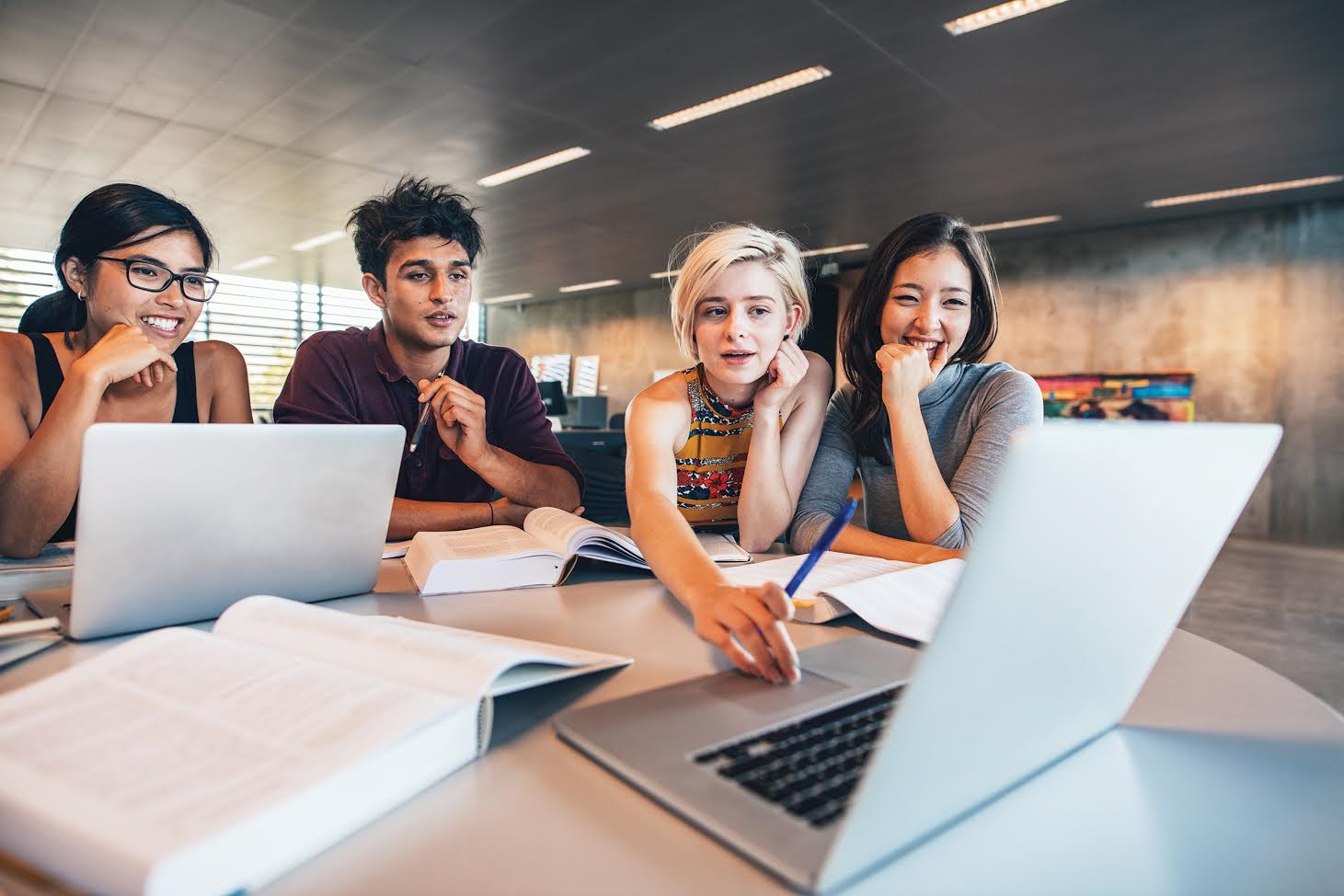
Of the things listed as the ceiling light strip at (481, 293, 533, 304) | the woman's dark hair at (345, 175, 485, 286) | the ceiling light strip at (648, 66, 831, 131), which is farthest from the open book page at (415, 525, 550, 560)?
the ceiling light strip at (481, 293, 533, 304)

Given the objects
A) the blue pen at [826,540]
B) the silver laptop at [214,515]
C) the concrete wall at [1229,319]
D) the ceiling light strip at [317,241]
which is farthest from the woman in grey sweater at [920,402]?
the ceiling light strip at [317,241]

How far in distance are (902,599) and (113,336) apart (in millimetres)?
1592

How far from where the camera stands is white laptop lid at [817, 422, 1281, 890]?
13.2 inches

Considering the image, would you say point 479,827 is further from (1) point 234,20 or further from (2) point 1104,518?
(1) point 234,20

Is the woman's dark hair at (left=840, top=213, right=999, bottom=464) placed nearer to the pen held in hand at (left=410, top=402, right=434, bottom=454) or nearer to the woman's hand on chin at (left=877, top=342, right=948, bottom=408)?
the woman's hand on chin at (left=877, top=342, right=948, bottom=408)

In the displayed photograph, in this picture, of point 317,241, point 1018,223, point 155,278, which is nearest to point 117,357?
point 155,278

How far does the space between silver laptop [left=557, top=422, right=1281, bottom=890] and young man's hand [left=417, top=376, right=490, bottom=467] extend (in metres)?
1.20

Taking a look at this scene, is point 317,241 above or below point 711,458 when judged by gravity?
above

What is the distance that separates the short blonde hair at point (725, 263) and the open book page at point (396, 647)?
38.4 inches

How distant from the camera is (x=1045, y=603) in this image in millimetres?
394

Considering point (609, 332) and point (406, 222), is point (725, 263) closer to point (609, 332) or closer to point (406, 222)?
point (406, 222)

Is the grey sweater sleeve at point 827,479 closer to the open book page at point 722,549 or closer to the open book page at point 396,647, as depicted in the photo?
the open book page at point 722,549

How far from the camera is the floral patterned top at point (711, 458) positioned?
67.2 inches

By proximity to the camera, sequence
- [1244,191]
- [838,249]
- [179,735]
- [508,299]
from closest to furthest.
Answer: [179,735]
[1244,191]
[838,249]
[508,299]
